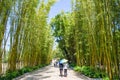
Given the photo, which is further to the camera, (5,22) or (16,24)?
(16,24)

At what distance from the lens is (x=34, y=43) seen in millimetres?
23172

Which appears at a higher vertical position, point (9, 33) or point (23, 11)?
point (23, 11)

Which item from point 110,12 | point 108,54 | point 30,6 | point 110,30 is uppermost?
point 30,6

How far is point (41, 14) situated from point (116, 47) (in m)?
12.0

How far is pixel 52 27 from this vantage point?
1463 inches

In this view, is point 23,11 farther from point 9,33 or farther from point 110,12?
point 110,12

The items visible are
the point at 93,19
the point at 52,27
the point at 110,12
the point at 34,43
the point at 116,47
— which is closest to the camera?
the point at 110,12

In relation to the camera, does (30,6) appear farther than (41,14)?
No

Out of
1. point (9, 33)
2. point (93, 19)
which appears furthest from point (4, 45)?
point (93, 19)

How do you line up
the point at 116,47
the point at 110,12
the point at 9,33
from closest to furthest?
the point at 110,12, the point at 116,47, the point at 9,33

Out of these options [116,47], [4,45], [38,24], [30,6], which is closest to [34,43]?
[38,24]

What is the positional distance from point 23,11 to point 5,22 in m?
2.51

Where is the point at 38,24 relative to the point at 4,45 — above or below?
above

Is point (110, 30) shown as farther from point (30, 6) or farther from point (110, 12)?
point (30, 6)
